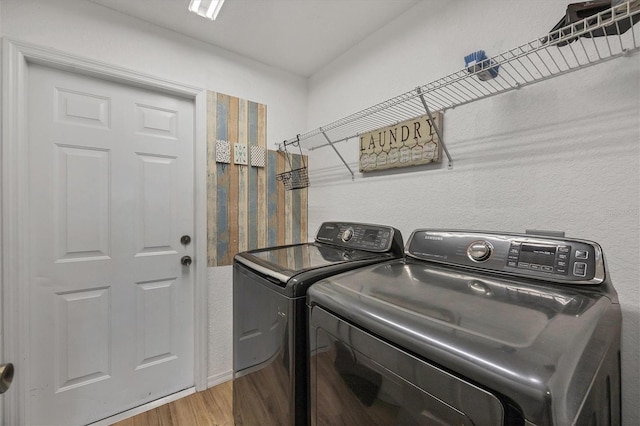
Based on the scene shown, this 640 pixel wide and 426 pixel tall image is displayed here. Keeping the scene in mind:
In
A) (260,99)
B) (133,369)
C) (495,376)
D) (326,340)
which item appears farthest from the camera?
(260,99)

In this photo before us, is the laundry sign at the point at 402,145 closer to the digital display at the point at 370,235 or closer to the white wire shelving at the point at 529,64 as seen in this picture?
the white wire shelving at the point at 529,64

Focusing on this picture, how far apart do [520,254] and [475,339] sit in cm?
53

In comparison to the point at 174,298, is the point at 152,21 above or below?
above

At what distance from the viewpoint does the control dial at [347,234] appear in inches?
62.4

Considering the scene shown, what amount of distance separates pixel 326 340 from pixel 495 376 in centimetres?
48

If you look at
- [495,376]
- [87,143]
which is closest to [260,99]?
[87,143]

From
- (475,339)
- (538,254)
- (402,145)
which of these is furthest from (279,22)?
(475,339)

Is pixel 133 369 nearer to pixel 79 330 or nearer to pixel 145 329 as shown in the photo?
pixel 145 329

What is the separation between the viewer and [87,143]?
5.40 feet

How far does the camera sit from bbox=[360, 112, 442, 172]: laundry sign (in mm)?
1446

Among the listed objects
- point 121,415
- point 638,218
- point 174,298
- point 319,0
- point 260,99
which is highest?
point 319,0

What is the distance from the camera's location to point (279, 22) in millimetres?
1761

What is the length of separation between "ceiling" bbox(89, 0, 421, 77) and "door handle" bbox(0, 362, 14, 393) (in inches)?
75.4

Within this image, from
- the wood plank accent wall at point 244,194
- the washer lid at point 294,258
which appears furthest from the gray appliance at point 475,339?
the wood plank accent wall at point 244,194
